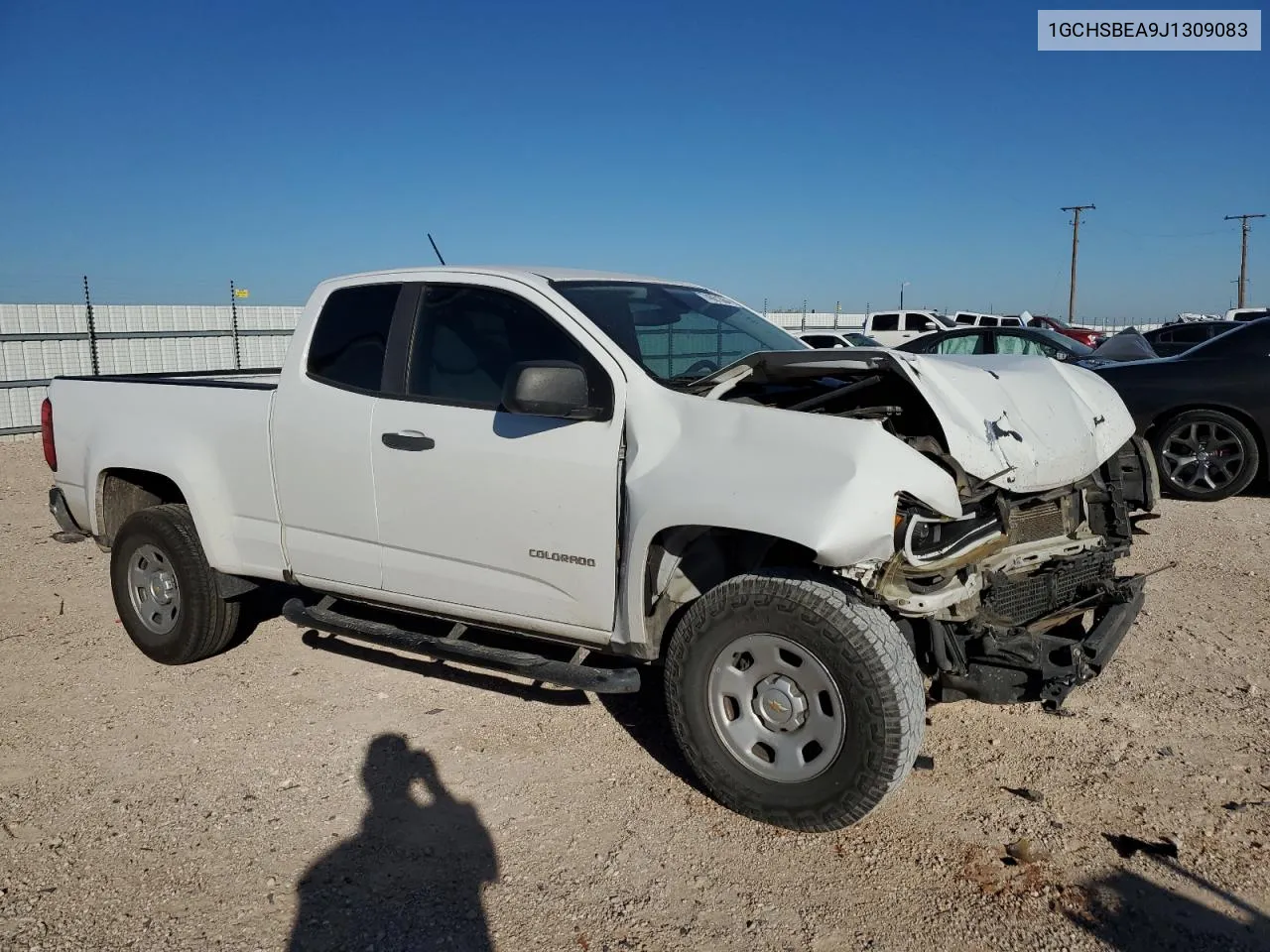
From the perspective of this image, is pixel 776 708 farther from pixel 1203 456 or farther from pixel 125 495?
pixel 1203 456

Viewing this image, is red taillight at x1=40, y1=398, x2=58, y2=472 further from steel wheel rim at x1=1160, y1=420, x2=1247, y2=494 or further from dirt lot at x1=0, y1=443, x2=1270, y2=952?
steel wheel rim at x1=1160, y1=420, x2=1247, y2=494

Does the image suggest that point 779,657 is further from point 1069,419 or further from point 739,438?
point 1069,419

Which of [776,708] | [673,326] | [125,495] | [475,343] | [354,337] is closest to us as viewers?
[776,708]

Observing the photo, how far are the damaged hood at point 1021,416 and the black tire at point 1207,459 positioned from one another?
4462 mm

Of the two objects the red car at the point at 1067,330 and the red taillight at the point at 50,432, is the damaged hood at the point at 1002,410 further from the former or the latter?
the red car at the point at 1067,330

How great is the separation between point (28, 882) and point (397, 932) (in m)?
1.28

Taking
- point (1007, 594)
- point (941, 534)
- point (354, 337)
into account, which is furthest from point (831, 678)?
point (354, 337)

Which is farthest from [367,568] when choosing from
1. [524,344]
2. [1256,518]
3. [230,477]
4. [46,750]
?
[1256,518]

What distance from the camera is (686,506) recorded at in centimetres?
338

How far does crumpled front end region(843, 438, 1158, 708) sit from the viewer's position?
334 centimetres

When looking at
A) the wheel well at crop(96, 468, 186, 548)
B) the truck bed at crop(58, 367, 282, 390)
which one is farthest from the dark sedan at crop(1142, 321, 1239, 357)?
the wheel well at crop(96, 468, 186, 548)

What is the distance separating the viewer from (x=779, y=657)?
334 cm

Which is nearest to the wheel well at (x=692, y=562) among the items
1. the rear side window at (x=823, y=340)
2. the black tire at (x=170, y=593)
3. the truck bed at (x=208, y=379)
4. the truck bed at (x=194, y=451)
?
the truck bed at (x=194, y=451)

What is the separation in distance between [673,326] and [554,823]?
208 cm
